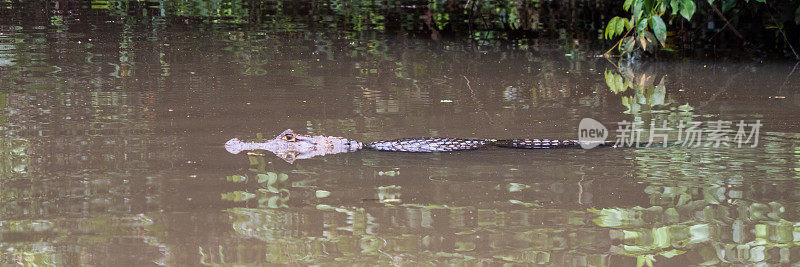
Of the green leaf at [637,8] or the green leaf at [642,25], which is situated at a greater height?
the green leaf at [637,8]

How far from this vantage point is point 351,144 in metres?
4.99

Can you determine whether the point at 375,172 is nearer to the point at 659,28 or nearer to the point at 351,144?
the point at 351,144

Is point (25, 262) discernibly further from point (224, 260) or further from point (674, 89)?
point (674, 89)

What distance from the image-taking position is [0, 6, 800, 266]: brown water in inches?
134

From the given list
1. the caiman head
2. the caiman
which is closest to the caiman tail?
the caiman

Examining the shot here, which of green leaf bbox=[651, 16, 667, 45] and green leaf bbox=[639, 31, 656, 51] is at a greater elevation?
green leaf bbox=[651, 16, 667, 45]

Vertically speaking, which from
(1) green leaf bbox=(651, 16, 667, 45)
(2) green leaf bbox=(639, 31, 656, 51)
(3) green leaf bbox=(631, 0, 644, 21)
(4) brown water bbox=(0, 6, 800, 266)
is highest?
(3) green leaf bbox=(631, 0, 644, 21)

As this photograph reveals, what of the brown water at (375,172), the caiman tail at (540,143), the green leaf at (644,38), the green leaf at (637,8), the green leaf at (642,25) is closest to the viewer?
the brown water at (375,172)

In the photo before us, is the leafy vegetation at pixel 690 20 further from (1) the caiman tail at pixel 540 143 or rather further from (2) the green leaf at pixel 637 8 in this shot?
(1) the caiman tail at pixel 540 143

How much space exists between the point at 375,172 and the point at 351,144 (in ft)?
1.83

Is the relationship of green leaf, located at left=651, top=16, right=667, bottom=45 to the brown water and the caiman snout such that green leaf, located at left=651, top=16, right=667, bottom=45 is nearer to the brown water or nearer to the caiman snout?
the brown water

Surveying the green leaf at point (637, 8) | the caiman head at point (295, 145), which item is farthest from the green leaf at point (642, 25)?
the caiman head at point (295, 145)

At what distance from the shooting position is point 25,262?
10.3ft

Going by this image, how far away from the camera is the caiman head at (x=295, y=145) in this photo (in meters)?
4.78
